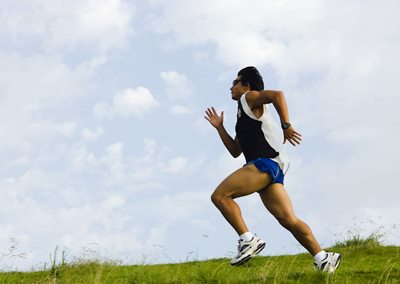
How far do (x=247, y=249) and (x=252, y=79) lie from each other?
1.90 metres

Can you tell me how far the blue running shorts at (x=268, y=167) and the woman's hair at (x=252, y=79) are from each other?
89 centimetres

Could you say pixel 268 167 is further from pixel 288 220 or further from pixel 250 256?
pixel 250 256

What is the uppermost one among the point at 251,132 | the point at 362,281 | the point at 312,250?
the point at 251,132

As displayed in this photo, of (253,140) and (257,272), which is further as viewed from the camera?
(257,272)

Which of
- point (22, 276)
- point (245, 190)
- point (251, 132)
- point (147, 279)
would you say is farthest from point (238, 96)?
point (22, 276)

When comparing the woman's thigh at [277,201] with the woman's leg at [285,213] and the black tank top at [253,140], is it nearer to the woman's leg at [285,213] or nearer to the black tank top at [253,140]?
the woman's leg at [285,213]

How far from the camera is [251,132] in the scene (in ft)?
22.3

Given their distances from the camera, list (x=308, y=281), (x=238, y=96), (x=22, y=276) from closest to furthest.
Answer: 1. (x=308, y=281)
2. (x=238, y=96)
3. (x=22, y=276)

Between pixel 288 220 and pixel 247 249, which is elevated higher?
pixel 288 220

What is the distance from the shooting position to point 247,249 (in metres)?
6.54

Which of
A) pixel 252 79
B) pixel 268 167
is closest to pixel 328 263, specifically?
pixel 268 167

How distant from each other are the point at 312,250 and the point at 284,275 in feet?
1.37

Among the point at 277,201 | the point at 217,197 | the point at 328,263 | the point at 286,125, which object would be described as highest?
the point at 286,125

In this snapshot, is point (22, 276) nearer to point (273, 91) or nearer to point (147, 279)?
point (147, 279)
